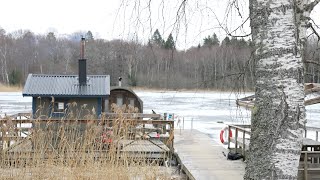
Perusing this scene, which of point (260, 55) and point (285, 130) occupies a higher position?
point (260, 55)

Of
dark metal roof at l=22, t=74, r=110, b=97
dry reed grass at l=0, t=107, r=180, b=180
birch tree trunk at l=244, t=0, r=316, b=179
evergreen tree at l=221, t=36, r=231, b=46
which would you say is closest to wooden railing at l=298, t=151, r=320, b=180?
dry reed grass at l=0, t=107, r=180, b=180

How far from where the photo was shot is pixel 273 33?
2.44 meters

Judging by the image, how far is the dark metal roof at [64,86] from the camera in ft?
44.5

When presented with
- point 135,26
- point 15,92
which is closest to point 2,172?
point 135,26

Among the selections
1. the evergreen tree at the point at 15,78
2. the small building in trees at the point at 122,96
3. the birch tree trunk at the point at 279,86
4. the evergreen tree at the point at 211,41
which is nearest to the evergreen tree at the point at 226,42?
the evergreen tree at the point at 211,41

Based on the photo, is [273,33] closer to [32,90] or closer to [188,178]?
[188,178]

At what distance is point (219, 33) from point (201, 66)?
4.07ft

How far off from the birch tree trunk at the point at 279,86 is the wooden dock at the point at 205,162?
5.25 m

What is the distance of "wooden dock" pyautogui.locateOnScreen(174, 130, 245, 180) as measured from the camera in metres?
7.98

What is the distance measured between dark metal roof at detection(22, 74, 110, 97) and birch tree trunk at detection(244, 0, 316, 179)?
37.3 ft

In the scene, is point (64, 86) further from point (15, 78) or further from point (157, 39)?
point (15, 78)

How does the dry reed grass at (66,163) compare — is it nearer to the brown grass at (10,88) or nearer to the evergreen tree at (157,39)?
the evergreen tree at (157,39)

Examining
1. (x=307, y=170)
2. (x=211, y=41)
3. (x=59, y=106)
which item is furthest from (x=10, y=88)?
(x=211, y=41)

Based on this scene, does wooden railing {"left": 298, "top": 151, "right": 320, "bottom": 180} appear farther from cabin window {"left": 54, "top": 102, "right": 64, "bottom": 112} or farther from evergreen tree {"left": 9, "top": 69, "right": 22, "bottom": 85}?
evergreen tree {"left": 9, "top": 69, "right": 22, "bottom": 85}
